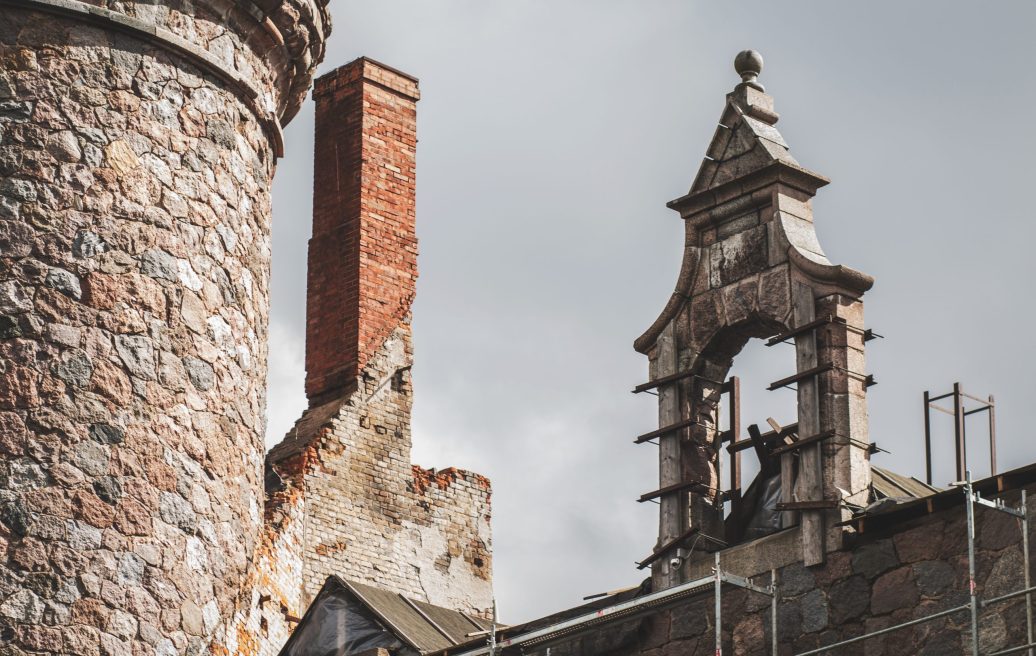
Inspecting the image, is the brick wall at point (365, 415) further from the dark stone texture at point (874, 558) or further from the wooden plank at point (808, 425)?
the dark stone texture at point (874, 558)

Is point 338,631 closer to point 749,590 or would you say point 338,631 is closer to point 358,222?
point 749,590

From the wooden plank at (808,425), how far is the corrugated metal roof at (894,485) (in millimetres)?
360

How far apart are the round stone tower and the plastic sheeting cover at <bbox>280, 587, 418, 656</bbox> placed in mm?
3100

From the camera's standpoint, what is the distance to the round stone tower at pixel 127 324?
9.38 m

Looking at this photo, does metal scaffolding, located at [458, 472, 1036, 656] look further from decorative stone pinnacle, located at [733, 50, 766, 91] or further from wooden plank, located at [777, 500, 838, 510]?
decorative stone pinnacle, located at [733, 50, 766, 91]

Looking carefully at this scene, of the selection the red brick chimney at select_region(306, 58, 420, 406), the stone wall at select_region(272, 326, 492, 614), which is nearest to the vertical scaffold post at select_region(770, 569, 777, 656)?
the stone wall at select_region(272, 326, 492, 614)

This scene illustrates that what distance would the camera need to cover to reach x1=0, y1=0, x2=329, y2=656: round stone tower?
9375mm

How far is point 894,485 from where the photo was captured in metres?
11.5

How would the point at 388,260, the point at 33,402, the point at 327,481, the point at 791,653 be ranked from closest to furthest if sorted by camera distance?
the point at 33,402 → the point at 791,653 → the point at 327,481 → the point at 388,260

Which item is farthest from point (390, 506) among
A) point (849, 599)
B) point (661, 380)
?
point (849, 599)

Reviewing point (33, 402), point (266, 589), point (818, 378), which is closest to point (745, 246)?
point (818, 378)

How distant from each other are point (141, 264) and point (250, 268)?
0.86 meters

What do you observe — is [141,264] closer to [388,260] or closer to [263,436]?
[263,436]

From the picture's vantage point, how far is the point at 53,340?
9.64 m
